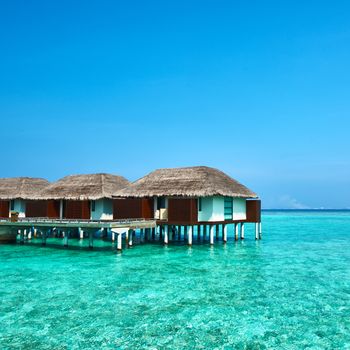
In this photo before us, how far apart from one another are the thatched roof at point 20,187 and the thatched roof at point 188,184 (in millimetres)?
9327

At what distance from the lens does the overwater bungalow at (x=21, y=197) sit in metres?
28.0

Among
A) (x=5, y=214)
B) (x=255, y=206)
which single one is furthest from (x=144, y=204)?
(x=5, y=214)

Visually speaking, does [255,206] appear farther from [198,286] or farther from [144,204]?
[198,286]

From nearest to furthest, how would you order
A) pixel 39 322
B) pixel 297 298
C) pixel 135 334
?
1. pixel 135 334
2. pixel 39 322
3. pixel 297 298

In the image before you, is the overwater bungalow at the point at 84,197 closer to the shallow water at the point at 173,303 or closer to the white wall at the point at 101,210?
the white wall at the point at 101,210

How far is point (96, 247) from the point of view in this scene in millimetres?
23266

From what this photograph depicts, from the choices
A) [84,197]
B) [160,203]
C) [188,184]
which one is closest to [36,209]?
[84,197]

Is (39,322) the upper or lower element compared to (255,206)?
lower

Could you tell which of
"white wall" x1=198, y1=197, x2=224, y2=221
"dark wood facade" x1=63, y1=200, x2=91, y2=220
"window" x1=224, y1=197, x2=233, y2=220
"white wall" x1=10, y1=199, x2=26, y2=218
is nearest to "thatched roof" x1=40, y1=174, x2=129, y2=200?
"dark wood facade" x1=63, y1=200, x2=91, y2=220

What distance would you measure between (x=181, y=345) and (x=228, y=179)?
790 inches

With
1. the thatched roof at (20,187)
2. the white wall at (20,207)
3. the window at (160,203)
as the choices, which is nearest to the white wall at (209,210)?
the window at (160,203)

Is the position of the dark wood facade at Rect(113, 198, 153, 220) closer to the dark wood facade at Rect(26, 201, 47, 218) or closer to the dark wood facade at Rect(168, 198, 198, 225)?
the dark wood facade at Rect(168, 198, 198, 225)

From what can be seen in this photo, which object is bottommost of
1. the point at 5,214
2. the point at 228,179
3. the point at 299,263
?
the point at 299,263

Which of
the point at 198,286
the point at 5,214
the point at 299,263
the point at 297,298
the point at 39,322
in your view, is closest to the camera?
the point at 39,322
